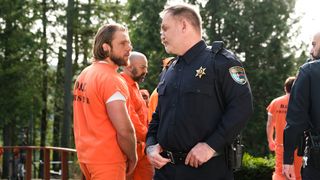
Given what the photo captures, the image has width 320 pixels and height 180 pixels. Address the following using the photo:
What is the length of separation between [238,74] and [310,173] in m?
1.08

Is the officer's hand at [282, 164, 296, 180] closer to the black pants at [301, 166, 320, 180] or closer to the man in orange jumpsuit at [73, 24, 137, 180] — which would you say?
the black pants at [301, 166, 320, 180]

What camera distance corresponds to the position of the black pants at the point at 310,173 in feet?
12.3

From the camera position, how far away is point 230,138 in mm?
3168

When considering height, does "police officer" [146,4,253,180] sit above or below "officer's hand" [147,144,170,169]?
above

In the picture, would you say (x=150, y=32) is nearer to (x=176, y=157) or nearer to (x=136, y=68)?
(x=136, y=68)

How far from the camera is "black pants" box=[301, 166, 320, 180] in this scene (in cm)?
375

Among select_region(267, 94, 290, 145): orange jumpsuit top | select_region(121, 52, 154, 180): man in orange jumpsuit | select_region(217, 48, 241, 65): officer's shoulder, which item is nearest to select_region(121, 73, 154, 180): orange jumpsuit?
select_region(121, 52, 154, 180): man in orange jumpsuit

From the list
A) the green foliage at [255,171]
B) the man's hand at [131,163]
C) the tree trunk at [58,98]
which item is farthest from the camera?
the tree trunk at [58,98]

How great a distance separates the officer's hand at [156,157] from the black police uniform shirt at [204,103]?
0.26ft

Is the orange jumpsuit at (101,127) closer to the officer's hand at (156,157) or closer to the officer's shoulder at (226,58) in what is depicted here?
the officer's hand at (156,157)

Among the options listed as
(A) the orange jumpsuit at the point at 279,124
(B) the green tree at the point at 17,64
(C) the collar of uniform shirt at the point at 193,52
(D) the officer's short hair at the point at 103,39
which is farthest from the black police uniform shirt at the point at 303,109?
(B) the green tree at the point at 17,64

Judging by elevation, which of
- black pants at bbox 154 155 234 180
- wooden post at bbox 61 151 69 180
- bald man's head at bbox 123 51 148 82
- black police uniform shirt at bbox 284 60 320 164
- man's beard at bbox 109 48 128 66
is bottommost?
wooden post at bbox 61 151 69 180

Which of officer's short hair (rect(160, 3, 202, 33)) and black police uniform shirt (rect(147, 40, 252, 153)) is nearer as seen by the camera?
black police uniform shirt (rect(147, 40, 252, 153))

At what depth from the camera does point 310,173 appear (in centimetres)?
379
